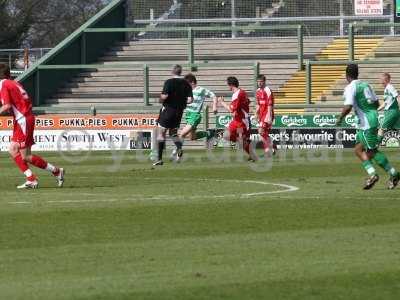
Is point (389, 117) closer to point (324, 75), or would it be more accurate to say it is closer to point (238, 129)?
point (238, 129)

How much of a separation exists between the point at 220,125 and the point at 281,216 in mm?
25962

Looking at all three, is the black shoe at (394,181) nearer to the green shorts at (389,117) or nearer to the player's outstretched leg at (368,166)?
the player's outstretched leg at (368,166)

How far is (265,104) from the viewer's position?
34.4 m

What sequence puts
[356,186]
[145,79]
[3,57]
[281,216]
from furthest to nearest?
[3,57]
[145,79]
[356,186]
[281,216]

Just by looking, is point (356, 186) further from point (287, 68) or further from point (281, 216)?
point (287, 68)

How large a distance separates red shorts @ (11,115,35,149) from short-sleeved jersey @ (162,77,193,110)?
8.55 m

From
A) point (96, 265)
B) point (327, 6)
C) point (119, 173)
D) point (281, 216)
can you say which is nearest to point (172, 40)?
point (327, 6)

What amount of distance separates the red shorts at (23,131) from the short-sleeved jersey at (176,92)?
855cm

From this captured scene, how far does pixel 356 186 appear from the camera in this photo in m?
21.0

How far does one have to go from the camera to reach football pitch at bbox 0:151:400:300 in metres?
10.5

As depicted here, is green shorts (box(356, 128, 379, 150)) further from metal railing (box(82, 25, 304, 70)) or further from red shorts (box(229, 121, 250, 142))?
metal railing (box(82, 25, 304, 70))

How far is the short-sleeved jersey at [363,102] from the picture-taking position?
2009 cm

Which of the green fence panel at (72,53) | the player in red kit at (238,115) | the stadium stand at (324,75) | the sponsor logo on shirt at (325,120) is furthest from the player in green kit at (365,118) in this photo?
the green fence panel at (72,53)

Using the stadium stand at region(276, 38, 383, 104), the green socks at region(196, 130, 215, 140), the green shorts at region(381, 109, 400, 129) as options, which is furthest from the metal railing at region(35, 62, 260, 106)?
the green shorts at region(381, 109, 400, 129)
